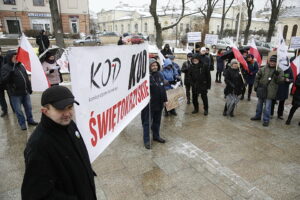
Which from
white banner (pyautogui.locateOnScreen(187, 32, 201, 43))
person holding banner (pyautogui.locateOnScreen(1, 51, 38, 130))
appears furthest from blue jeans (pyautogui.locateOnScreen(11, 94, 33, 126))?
white banner (pyautogui.locateOnScreen(187, 32, 201, 43))

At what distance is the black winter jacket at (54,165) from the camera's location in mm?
1467

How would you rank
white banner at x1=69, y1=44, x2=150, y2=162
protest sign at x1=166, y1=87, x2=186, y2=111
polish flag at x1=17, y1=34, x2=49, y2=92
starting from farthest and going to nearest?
protest sign at x1=166, y1=87, x2=186, y2=111 → polish flag at x1=17, y1=34, x2=49, y2=92 → white banner at x1=69, y1=44, x2=150, y2=162

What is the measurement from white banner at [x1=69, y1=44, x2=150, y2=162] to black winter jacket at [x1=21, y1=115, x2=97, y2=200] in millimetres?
351

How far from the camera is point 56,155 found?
5.06ft

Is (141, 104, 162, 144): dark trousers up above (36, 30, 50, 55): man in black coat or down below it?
below

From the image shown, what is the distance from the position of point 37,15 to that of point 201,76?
132 ft

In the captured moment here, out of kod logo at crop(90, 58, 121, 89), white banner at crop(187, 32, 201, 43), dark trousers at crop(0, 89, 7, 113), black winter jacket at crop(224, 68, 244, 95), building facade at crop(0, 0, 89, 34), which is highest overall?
building facade at crop(0, 0, 89, 34)

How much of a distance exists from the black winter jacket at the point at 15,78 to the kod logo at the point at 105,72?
3212mm

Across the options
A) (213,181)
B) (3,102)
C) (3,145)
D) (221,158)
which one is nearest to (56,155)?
(213,181)

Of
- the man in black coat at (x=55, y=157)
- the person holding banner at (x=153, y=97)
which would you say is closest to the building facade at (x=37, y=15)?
the person holding banner at (x=153, y=97)

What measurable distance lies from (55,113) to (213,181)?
2859 millimetres

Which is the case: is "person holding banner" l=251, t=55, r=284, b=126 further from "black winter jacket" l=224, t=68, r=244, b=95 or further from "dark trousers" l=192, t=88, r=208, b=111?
"dark trousers" l=192, t=88, r=208, b=111

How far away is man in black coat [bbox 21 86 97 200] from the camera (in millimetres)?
1471

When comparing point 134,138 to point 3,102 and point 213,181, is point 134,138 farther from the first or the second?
point 3,102
